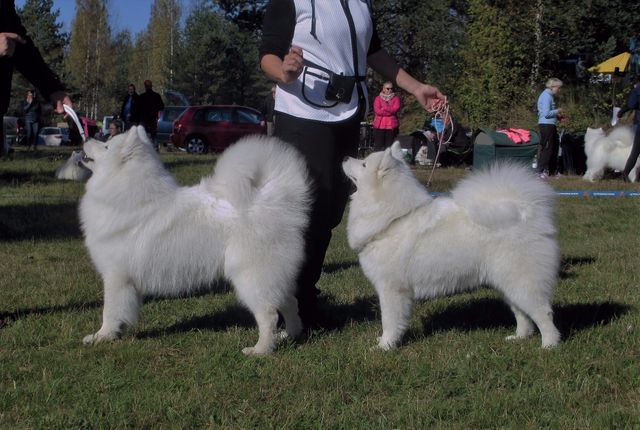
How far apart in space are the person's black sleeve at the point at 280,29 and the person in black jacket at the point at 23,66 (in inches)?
53.9

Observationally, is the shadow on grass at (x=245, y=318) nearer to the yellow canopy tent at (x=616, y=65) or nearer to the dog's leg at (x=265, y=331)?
the dog's leg at (x=265, y=331)

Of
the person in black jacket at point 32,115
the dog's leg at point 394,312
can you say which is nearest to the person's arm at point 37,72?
the dog's leg at point 394,312

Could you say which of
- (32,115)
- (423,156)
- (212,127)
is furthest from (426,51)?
(32,115)

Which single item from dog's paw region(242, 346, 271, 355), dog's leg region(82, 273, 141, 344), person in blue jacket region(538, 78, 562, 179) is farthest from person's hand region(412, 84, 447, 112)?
person in blue jacket region(538, 78, 562, 179)

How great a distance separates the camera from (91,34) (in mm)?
52188

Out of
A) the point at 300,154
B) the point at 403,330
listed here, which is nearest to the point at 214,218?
the point at 300,154

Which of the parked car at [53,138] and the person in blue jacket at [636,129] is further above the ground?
the person in blue jacket at [636,129]

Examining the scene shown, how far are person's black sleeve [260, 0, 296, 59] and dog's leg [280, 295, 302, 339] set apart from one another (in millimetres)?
1410

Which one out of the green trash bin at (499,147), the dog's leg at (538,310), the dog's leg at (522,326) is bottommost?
the dog's leg at (522,326)

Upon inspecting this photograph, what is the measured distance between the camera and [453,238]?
3832 millimetres

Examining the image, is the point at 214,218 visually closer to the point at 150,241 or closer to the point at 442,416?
the point at 150,241

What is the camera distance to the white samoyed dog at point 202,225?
3.73 meters

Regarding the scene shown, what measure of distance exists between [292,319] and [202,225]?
2.69 feet

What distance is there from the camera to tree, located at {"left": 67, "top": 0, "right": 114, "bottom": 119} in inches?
2003
